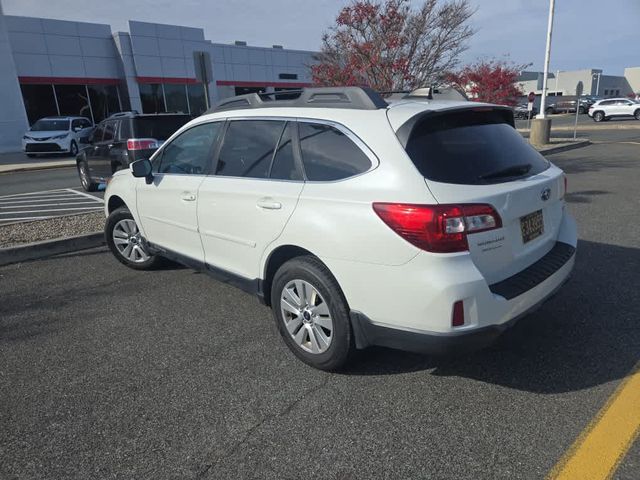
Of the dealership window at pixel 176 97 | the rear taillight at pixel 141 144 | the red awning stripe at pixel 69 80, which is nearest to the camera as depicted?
the rear taillight at pixel 141 144

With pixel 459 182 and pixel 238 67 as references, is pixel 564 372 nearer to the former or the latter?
pixel 459 182

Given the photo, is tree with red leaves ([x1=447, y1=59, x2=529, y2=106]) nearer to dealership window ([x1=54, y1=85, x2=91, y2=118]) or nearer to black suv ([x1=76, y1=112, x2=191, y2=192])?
black suv ([x1=76, y1=112, x2=191, y2=192])

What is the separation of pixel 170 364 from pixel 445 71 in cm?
934

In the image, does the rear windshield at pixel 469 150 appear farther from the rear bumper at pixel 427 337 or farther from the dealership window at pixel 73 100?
the dealership window at pixel 73 100

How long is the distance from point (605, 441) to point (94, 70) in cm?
3125

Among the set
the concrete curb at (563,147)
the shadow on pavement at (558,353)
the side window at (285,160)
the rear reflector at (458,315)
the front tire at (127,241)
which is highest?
the side window at (285,160)

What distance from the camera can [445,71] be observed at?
10.4 metres

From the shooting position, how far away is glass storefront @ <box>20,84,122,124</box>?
25500 mm

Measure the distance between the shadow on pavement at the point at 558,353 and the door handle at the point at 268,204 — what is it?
118cm

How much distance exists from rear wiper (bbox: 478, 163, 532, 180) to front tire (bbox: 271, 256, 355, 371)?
1114 mm

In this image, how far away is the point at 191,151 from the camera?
13.8ft

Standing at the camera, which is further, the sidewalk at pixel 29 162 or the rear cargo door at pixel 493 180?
the sidewalk at pixel 29 162

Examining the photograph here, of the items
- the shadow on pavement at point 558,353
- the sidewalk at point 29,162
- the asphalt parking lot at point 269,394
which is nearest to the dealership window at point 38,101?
the sidewalk at point 29,162

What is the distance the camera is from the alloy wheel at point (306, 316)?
298 centimetres
